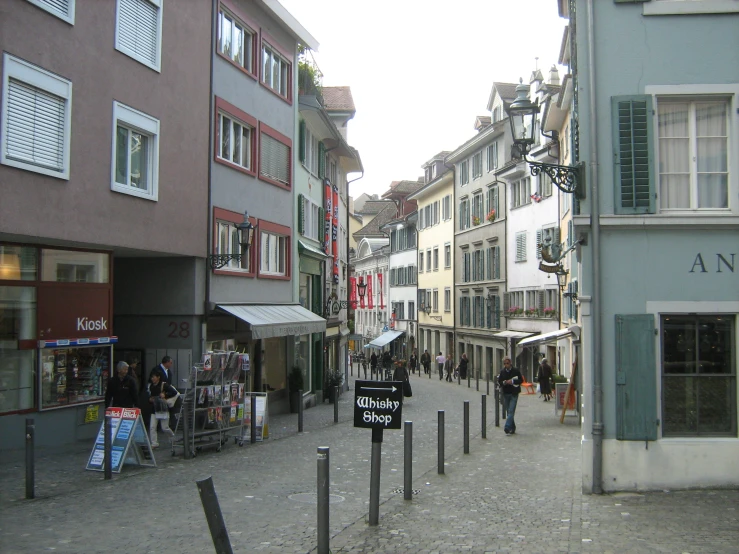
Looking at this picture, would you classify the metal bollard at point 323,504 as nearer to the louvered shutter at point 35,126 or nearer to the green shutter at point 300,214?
the louvered shutter at point 35,126

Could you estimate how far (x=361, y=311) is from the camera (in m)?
86.0

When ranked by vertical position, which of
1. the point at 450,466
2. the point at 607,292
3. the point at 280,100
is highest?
the point at 280,100

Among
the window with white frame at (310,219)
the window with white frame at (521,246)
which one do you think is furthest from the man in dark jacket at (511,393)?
the window with white frame at (521,246)

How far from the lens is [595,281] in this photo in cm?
1086

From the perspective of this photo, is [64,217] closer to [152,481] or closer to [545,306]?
[152,481]

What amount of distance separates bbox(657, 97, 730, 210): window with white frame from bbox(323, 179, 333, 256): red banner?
21.4 m

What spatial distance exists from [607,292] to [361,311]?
75.2m

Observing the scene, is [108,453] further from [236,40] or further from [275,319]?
[236,40]

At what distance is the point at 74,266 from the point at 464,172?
134 ft

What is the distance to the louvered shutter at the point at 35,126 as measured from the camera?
42.7 feet

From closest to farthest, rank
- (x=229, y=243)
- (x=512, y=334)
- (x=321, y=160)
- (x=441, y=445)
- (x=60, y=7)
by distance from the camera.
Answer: (x=441, y=445)
(x=60, y=7)
(x=229, y=243)
(x=321, y=160)
(x=512, y=334)

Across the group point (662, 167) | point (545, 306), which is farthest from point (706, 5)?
point (545, 306)

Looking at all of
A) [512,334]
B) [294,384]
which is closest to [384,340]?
[512,334]

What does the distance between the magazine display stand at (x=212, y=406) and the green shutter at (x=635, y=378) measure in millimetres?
7296
